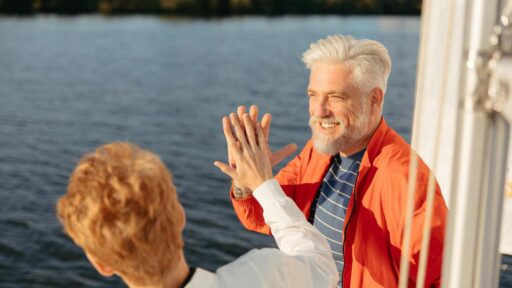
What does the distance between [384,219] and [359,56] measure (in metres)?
0.61

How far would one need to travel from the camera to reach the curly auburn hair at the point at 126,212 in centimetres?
153

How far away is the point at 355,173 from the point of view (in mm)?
2578

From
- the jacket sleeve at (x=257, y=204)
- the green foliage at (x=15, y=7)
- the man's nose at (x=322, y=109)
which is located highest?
the green foliage at (x=15, y=7)

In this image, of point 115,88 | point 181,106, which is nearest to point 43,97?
point 115,88

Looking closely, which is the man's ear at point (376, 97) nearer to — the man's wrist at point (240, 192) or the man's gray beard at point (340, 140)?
the man's gray beard at point (340, 140)

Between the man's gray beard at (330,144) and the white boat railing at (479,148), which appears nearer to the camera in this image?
the white boat railing at (479,148)

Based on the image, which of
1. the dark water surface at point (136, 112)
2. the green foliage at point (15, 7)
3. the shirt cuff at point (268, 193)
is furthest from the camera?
the green foliage at point (15, 7)

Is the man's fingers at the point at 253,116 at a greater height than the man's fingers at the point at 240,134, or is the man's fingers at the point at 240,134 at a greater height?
the man's fingers at the point at 253,116

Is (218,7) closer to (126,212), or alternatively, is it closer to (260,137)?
(260,137)

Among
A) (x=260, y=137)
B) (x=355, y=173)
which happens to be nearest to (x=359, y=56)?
(x=355, y=173)

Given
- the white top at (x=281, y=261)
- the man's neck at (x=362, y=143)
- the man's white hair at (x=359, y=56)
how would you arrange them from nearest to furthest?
the white top at (x=281, y=261) → the man's white hair at (x=359, y=56) → the man's neck at (x=362, y=143)

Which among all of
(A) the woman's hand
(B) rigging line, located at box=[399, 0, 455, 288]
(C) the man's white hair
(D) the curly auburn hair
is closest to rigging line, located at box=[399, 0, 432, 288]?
(B) rigging line, located at box=[399, 0, 455, 288]

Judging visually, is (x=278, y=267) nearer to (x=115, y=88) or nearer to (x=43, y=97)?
(x=43, y=97)

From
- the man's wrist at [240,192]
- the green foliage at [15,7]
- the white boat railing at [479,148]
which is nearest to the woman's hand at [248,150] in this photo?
the man's wrist at [240,192]
